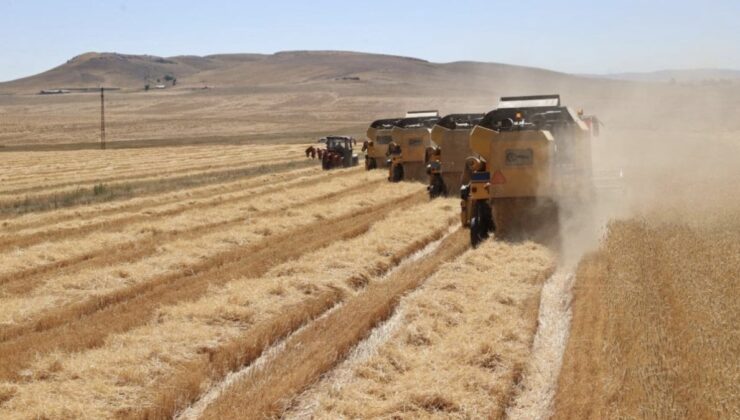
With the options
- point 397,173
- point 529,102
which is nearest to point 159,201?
point 397,173

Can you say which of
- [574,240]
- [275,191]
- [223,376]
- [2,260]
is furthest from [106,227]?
[223,376]

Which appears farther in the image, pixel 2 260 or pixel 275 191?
pixel 275 191

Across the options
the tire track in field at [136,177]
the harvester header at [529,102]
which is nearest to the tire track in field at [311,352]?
the harvester header at [529,102]

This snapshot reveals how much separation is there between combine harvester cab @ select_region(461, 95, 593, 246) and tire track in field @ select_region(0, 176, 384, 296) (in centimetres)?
549

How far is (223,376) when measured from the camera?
8156 millimetres

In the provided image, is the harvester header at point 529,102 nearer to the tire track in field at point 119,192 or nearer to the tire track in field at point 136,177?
the tire track in field at point 119,192

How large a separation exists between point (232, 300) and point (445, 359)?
11.6 ft

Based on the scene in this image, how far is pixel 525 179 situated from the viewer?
15078 mm

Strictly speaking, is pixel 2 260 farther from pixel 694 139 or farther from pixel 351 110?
pixel 351 110

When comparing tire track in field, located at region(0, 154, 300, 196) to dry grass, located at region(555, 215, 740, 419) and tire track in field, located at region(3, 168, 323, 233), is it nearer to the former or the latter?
tire track in field, located at region(3, 168, 323, 233)

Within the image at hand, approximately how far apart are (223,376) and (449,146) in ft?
49.0

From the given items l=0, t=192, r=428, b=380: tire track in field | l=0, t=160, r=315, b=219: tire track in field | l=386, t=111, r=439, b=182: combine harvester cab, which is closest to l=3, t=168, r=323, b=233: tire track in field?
l=0, t=160, r=315, b=219: tire track in field

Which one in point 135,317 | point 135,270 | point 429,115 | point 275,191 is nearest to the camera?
point 135,317

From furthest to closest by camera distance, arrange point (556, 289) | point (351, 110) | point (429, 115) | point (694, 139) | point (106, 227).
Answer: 1. point (351, 110)
2. point (694, 139)
3. point (429, 115)
4. point (106, 227)
5. point (556, 289)
